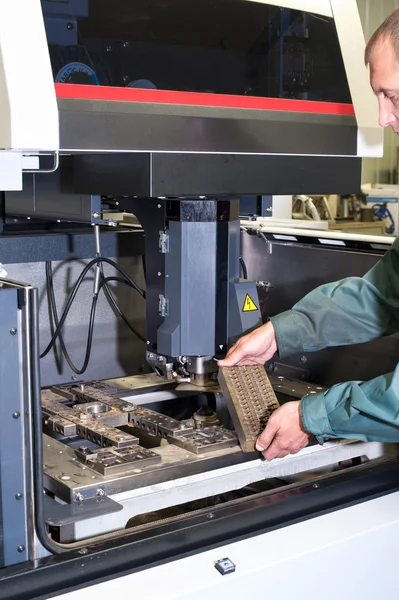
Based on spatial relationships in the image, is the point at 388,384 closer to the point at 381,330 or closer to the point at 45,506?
the point at 381,330

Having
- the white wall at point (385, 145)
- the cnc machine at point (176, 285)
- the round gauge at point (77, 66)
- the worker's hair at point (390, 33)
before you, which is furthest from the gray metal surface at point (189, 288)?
the white wall at point (385, 145)

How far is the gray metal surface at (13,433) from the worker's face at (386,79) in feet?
2.53

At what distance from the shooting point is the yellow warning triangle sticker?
1646 mm

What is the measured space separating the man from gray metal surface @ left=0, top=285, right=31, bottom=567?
0.51 m

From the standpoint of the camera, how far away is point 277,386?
6.63 feet

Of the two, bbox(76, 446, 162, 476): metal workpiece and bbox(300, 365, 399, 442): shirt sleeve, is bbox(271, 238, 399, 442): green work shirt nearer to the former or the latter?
bbox(300, 365, 399, 442): shirt sleeve

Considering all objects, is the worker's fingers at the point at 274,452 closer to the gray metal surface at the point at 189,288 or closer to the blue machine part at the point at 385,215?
the gray metal surface at the point at 189,288

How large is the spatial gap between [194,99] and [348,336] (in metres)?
0.67

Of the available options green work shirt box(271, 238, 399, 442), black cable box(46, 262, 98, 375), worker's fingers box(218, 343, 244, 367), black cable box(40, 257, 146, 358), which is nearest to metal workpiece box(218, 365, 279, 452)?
worker's fingers box(218, 343, 244, 367)

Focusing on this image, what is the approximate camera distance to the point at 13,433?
1172mm

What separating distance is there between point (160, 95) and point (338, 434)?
0.70 m

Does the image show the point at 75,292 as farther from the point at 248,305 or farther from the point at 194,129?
the point at 194,129

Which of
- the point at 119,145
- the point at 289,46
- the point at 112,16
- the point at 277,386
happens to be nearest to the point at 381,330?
the point at 277,386

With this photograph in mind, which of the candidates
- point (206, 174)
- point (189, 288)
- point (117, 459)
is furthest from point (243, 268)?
point (117, 459)
